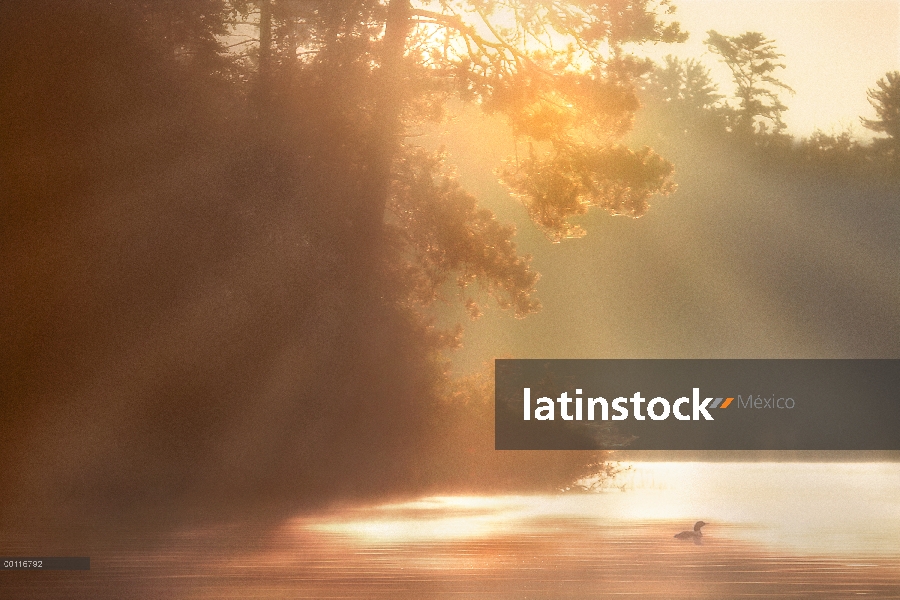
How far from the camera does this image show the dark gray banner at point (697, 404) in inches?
396

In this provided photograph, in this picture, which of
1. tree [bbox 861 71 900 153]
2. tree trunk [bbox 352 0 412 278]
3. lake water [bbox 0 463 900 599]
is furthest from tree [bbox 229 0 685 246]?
tree [bbox 861 71 900 153]

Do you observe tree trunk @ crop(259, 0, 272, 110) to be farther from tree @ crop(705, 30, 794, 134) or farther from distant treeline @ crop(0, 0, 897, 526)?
tree @ crop(705, 30, 794, 134)

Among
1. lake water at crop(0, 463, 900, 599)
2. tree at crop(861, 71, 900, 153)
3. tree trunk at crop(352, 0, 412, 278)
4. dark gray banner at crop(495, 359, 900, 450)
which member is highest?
tree at crop(861, 71, 900, 153)

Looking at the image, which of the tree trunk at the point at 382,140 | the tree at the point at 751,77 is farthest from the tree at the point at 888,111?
the tree trunk at the point at 382,140

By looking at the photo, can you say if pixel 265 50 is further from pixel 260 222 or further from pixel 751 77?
pixel 751 77

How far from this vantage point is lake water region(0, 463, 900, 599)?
475cm

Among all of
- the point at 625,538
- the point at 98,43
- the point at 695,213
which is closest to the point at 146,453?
the point at 98,43

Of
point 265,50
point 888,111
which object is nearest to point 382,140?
point 265,50

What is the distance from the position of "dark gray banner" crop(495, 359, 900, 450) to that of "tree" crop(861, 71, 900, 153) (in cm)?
416

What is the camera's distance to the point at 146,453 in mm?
8398

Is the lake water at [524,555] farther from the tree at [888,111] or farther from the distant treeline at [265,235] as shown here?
the tree at [888,111]

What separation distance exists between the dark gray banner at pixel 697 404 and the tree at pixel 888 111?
13.7 feet

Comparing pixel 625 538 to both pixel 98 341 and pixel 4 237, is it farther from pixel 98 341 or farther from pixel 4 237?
pixel 4 237

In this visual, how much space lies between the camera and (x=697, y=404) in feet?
34.4
